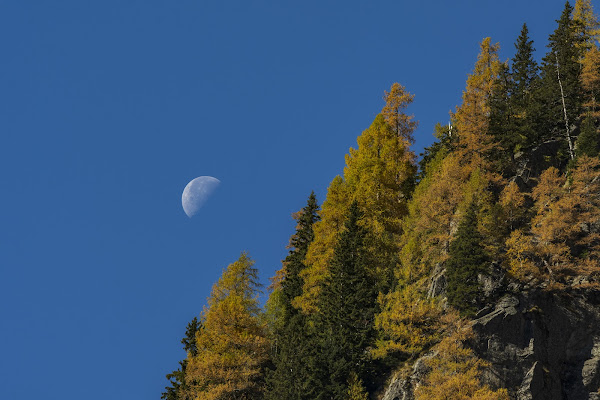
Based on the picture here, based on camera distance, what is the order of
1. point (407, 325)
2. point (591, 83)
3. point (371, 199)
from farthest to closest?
point (591, 83) → point (371, 199) → point (407, 325)

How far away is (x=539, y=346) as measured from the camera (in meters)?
47.4

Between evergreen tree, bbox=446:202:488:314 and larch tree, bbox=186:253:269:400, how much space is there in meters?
16.8

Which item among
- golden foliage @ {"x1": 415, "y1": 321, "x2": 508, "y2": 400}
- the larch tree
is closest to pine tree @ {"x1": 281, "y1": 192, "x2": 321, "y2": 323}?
the larch tree

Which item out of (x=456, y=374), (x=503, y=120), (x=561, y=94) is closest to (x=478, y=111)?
(x=503, y=120)

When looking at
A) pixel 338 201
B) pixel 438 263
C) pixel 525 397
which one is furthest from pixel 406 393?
pixel 338 201

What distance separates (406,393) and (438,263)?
41.7 ft

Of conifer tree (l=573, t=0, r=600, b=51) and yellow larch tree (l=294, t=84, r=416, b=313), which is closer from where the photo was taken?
yellow larch tree (l=294, t=84, r=416, b=313)

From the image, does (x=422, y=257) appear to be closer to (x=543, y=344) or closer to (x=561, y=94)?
(x=543, y=344)

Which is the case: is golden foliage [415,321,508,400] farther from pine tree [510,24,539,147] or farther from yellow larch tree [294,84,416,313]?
pine tree [510,24,539,147]

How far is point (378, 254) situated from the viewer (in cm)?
6053

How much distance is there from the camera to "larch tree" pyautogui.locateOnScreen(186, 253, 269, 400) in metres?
52.2

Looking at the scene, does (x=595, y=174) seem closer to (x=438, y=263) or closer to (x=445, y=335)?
(x=438, y=263)

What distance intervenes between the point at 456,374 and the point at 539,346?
25.1ft

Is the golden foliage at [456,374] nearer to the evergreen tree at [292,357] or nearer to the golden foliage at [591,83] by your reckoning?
the evergreen tree at [292,357]
